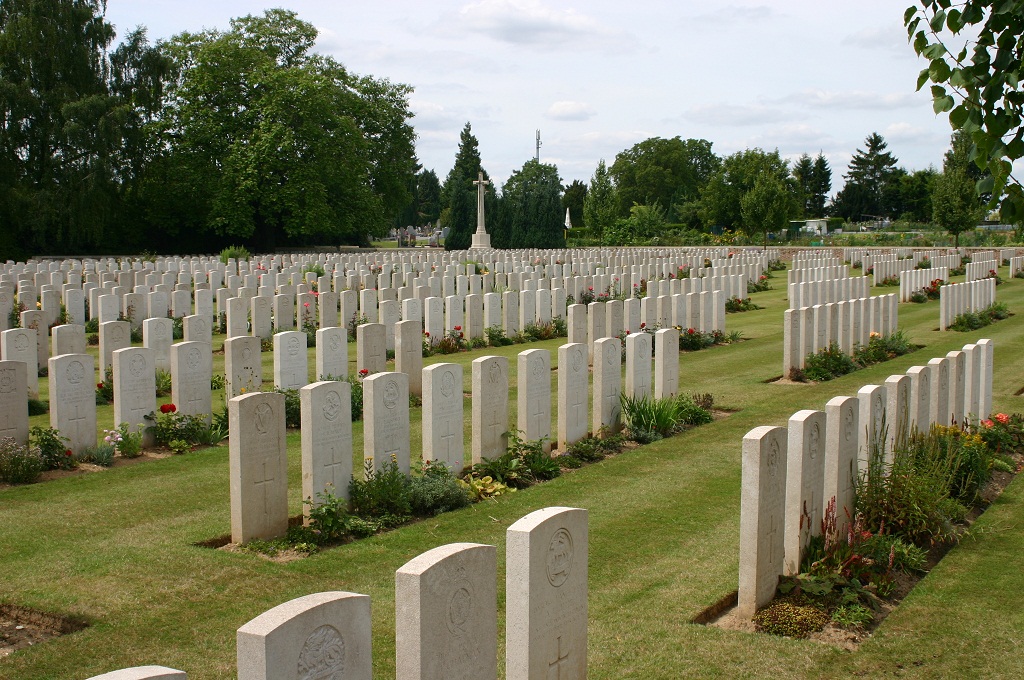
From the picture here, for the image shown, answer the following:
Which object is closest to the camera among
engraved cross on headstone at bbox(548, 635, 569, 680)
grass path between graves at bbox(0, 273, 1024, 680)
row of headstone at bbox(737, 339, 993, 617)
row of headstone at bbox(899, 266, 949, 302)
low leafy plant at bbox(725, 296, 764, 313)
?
engraved cross on headstone at bbox(548, 635, 569, 680)

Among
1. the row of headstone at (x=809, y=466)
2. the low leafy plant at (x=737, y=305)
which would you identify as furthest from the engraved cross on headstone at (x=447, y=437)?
the low leafy plant at (x=737, y=305)

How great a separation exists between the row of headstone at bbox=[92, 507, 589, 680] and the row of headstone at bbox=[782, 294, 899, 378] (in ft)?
34.3

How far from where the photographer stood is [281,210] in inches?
1875

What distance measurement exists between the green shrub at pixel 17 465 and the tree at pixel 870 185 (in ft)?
309

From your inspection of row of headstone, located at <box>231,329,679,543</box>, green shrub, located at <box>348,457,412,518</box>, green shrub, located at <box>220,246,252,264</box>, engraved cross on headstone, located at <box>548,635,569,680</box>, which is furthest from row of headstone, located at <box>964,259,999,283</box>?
engraved cross on headstone, located at <box>548,635,569,680</box>

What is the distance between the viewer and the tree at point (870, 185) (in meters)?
93.9

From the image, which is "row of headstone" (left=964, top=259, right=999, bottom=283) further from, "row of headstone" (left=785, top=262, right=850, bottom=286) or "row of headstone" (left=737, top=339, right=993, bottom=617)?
"row of headstone" (left=737, top=339, right=993, bottom=617)

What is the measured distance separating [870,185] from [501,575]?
9858 centimetres

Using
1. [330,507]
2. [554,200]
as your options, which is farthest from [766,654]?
[554,200]

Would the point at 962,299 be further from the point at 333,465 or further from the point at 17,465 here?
the point at 17,465

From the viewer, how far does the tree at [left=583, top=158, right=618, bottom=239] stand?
59969mm

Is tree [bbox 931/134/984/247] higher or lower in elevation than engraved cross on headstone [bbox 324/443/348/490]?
higher

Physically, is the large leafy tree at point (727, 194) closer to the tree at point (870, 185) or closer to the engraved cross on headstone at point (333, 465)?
the tree at point (870, 185)

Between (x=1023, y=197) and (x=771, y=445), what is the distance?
1.94 meters
